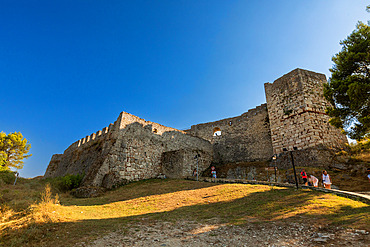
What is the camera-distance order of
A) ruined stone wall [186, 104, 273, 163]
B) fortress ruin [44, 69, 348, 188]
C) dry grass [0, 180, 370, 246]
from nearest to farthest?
dry grass [0, 180, 370, 246] < fortress ruin [44, 69, 348, 188] < ruined stone wall [186, 104, 273, 163]

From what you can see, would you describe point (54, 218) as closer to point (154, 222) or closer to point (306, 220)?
point (154, 222)

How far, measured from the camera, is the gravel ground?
14.5 ft

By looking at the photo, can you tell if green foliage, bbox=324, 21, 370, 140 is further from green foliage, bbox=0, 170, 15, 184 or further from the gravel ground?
green foliage, bbox=0, 170, 15, 184

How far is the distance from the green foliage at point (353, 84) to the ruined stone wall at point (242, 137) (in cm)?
859

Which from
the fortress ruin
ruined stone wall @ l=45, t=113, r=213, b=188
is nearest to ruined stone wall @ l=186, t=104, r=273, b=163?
the fortress ruin

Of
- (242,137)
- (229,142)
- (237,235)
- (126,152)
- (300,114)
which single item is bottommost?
(237,235)

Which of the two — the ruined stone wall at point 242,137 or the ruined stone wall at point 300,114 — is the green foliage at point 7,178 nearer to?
the ruined stone wall at point 242,137

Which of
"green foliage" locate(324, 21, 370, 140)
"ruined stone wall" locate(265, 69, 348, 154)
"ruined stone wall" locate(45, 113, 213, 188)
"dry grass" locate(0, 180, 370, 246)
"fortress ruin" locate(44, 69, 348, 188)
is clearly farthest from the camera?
"ruined stone wall" locate(265, 69, 348, 154)

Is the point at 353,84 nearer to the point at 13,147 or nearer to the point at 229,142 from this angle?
the point at 229,142

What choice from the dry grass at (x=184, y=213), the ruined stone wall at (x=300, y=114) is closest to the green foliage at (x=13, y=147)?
the dry grass at (x=184, y=213)

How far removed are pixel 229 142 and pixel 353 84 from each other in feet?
47.6

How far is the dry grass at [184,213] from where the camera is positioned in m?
5.16

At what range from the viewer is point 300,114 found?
16656 mm

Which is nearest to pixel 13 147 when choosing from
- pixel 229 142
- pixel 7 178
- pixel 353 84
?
pixel 7 178
